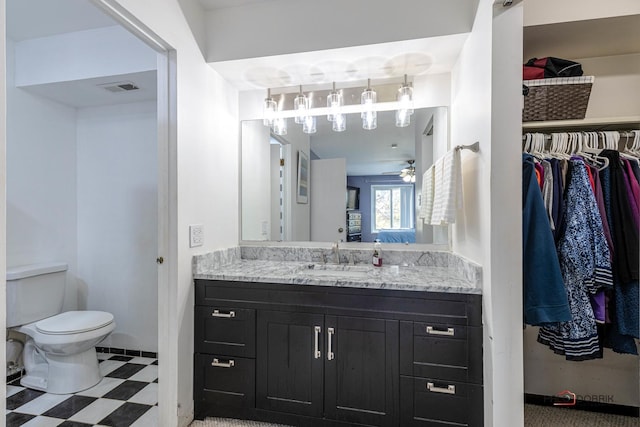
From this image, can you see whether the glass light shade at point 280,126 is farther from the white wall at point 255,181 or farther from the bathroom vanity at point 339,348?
the bathroom vanity at point 339,348

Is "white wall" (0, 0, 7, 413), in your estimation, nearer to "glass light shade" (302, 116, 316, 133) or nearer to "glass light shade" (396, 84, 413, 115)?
"glass light shade" (302, 116, 316, 133)

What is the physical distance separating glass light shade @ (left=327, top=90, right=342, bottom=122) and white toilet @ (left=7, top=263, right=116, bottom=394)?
2.05 meters

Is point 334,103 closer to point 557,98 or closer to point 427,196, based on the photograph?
point 427,196

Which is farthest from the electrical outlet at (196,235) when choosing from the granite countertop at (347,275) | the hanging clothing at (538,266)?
the hanging clothing at (538,266)

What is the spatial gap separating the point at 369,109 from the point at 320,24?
594 mm

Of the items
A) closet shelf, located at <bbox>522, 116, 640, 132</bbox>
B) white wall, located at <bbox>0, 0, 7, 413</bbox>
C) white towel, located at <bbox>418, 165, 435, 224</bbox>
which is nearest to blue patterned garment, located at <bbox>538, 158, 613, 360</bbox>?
closet shelf, located at <bbox>522, 116, 640, 132</bbox>

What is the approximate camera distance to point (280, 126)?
2191 mm

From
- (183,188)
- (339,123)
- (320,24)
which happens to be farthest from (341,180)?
(183,188)

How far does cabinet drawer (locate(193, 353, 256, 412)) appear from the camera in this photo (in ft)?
5.37

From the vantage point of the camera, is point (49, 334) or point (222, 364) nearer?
point (222, 364)

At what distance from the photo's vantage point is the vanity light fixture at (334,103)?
80.7 inches

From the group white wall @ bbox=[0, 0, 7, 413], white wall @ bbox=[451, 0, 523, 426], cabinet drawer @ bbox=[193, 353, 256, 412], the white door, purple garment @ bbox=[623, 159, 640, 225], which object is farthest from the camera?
the white door

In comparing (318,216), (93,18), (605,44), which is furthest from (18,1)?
(605,44)

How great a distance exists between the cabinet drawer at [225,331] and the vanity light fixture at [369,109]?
1.40 metres
